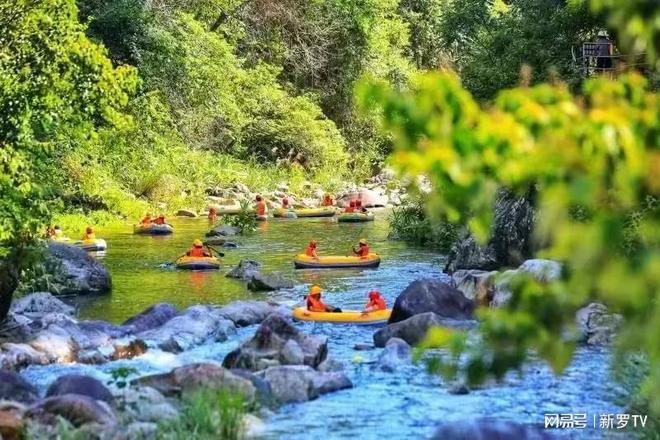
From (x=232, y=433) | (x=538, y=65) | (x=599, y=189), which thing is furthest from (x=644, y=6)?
(x=538, y=65)

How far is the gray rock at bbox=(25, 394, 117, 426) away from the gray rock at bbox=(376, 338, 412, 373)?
9.53ft

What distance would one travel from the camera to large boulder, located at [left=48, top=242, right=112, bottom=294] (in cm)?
1391

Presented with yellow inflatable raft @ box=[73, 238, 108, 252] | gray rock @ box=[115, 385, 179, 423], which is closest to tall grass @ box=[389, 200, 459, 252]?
yellow inflatable raft @ box=[73, 238, 108, 252]

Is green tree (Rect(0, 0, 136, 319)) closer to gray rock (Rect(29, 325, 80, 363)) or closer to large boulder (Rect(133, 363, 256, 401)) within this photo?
gray rock (Rect(29, 325, 80, 363))

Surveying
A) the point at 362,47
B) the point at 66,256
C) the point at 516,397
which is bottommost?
the point at 516,397

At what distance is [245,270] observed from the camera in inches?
603

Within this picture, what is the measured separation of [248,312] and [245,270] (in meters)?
3.63

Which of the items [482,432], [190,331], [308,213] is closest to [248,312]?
[190,331]

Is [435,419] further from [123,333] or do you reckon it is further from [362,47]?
[362,47]

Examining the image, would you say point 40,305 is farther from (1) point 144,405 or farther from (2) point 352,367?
(1) point 144,405

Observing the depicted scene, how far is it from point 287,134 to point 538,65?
14751mm

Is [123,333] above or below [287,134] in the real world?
below

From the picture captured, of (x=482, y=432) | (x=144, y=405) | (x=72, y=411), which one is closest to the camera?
(x=482, y=432)

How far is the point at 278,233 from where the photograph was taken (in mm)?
21094
